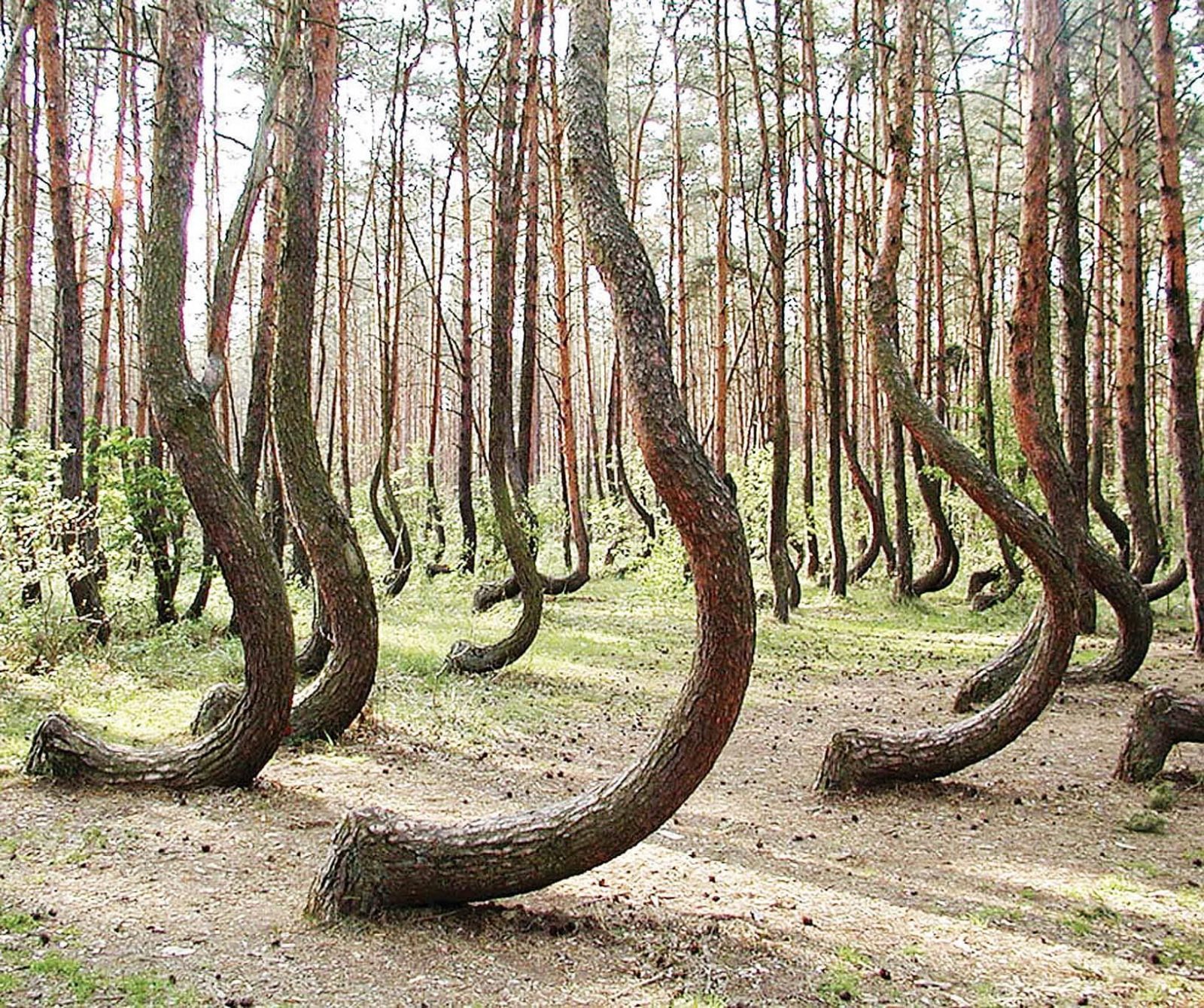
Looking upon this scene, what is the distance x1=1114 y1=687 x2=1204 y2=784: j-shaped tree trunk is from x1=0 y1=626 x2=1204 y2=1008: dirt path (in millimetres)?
201

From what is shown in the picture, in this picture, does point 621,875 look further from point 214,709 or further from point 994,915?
point 214,709

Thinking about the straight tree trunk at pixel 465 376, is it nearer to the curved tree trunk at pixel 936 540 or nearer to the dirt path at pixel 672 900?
the curved tree trunk at pixel 936 540

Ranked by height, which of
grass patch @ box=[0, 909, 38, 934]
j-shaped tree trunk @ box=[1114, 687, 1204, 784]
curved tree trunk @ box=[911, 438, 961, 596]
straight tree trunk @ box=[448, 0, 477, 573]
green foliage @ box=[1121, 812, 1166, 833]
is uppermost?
straight tree trunk @ box=[448, 0, 477, 573]

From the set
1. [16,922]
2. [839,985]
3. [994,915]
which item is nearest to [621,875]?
[839,985]

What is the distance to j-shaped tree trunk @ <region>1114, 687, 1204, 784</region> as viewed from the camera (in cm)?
611

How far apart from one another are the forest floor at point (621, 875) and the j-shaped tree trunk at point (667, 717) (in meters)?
0.22

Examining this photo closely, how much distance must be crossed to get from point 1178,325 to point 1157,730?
15.8 feet

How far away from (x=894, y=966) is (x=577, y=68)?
144 inches

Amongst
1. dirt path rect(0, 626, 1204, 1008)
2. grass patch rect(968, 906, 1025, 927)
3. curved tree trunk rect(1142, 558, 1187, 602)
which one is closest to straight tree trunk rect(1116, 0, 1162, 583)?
curved tree trunk rect(1142, 558, 1187, 602)

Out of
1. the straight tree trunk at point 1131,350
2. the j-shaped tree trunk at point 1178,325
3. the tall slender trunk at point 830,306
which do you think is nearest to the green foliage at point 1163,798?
the j-shaped tree trunk at point 1178,325

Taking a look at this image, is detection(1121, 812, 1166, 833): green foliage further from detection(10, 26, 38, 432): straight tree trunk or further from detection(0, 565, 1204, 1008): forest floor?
detection(10, 26, 38, 432): straight tree trunk

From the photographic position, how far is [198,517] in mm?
5879

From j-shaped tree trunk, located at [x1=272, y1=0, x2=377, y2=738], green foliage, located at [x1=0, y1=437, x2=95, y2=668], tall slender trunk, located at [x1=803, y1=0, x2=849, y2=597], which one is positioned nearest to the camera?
j-shaped tree trunk, located at [x1=272, y1=0, x2=377, y2=738]

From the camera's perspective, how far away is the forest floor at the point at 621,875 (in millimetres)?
3633
